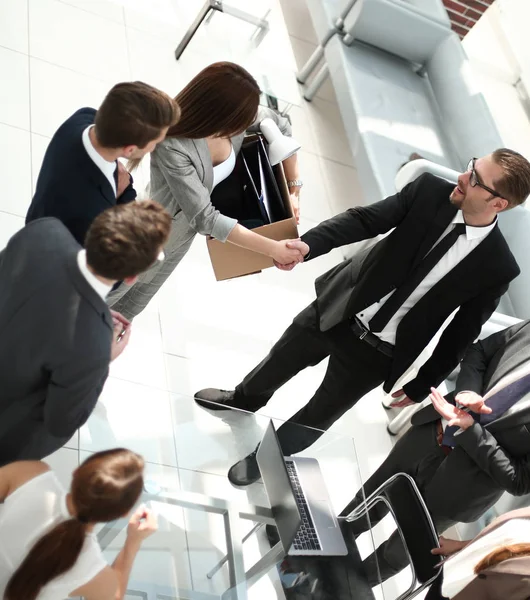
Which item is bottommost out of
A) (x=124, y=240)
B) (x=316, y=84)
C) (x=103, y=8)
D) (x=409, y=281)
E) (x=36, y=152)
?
(x=36, y=152)

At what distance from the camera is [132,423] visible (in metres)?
2.17

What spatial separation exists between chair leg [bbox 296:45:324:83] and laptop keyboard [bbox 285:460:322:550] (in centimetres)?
357

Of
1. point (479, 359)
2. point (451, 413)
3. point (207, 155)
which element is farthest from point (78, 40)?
point (451, 413)

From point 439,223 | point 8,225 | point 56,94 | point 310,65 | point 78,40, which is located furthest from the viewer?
point 310,65

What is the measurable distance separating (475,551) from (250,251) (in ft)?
4.21

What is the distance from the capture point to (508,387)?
8.41ft

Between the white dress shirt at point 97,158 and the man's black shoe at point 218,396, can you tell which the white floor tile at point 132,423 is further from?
the man's black shoe at point 218,396

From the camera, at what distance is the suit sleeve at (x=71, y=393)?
164cm

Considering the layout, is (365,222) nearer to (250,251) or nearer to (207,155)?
(250,251)

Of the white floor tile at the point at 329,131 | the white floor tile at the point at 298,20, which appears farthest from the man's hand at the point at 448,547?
the white floor tile at the point at 298,20

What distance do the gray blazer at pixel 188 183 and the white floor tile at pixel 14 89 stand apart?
5.47 ft

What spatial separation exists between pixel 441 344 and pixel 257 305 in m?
1.42

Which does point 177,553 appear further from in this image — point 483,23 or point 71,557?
point 483,23

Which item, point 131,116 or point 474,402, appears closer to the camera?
point 131,116
